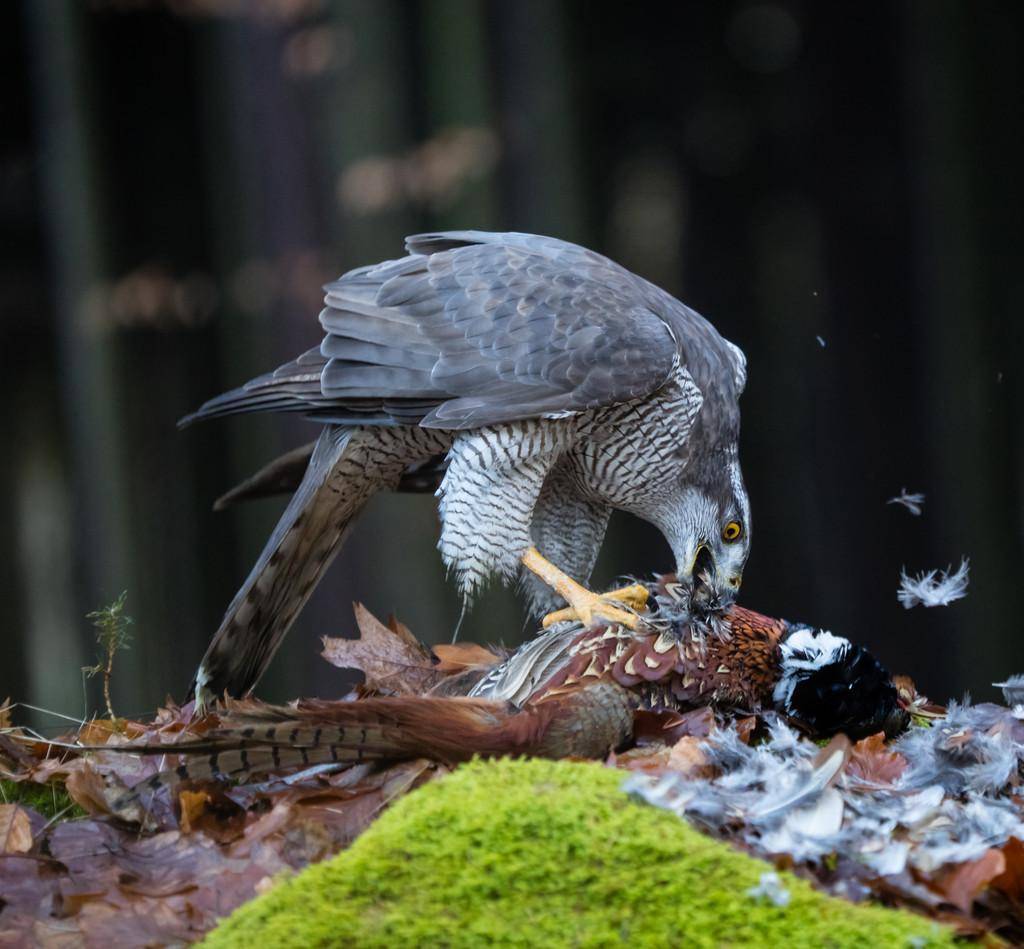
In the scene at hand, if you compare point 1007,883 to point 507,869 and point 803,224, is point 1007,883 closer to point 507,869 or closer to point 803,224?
point 507,869

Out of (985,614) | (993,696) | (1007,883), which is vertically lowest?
(993,696)

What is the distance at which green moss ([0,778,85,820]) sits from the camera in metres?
1.97

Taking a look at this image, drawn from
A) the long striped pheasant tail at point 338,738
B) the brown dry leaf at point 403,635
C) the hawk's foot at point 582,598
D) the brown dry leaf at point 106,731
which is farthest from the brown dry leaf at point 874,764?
the brown dry leaf at point 106,731

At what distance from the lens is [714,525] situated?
122 inches

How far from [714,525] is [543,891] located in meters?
1.93

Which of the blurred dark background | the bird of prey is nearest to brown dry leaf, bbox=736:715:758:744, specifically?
the bird of prey

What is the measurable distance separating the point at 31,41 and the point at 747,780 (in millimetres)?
4017

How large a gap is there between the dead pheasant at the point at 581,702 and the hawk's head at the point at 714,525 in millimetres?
454

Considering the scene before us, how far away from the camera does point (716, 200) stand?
4.22 metres

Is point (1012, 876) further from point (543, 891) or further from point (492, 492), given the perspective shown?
point (492, 492)

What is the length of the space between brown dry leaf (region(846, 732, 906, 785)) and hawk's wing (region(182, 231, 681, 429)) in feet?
3.38

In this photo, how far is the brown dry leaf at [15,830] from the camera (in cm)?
172

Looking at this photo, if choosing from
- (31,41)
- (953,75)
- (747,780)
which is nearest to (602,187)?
(953,75)

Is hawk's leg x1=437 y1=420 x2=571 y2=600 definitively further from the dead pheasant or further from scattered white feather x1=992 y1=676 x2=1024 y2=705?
scattered white feather x1=992 y1=676 x2=1024 y2=705
